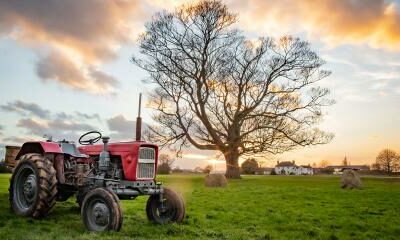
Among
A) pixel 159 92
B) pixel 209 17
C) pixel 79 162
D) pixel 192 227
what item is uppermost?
pixel 209 17

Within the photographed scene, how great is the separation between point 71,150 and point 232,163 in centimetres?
2474

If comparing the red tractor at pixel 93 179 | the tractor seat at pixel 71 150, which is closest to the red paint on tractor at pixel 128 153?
the red tractor at pixel 93 179

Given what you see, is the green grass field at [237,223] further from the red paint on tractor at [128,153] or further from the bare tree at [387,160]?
the bare tree at [387,160]

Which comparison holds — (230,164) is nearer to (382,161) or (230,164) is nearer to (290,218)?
(290,218)

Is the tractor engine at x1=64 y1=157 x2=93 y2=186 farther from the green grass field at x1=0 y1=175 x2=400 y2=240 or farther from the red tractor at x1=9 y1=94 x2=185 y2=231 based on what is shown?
the green grass field at x1=0 y1=175 x2=400 y2=240

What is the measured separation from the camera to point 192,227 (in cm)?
867

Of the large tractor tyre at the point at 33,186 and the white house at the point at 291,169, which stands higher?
the white house at the point at 291,169

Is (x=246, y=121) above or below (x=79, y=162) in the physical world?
above

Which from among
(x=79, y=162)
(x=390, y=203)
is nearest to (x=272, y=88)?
(x=390, y=203)

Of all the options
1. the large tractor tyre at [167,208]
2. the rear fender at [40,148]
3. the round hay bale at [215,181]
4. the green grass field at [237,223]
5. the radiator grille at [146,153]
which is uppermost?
the rear fender at [40,148]

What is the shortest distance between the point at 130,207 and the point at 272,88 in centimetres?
2445

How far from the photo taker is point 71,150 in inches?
385

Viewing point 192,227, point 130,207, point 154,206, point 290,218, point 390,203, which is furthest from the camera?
point 390,203

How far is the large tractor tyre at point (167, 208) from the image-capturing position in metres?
9.07
